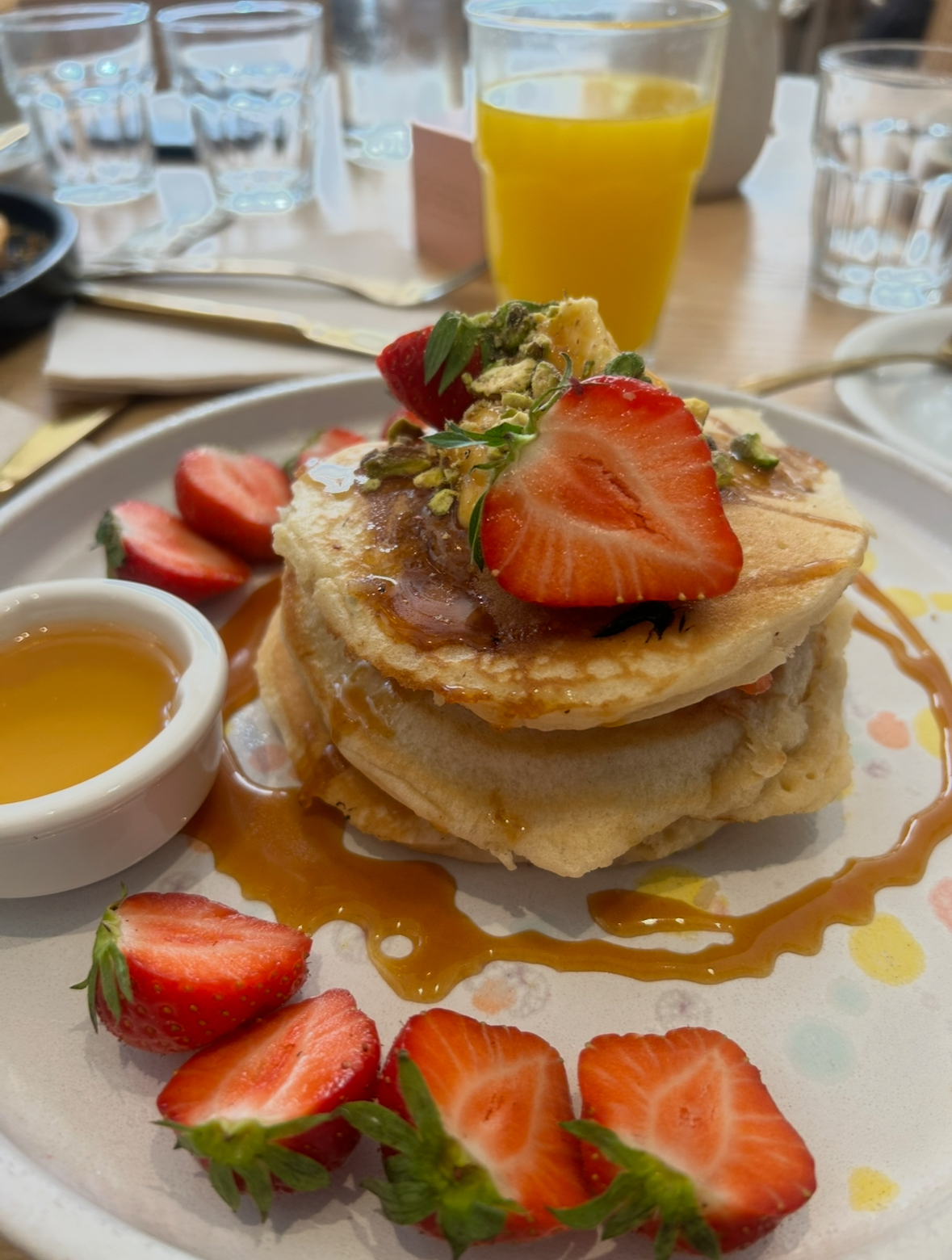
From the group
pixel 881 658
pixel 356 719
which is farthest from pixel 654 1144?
pixel 881 658

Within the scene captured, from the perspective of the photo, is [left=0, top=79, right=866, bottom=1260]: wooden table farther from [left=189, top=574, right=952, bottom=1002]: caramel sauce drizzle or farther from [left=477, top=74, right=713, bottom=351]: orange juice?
[left=189, top=574, right=952, bottom=1002]: caramel sauce drizzle

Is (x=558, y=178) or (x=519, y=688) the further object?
(x=558, y=178)

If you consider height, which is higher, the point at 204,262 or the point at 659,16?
the point at 659,16

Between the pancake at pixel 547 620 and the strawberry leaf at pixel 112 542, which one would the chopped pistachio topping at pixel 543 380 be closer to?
the pancake at pixel 547 620

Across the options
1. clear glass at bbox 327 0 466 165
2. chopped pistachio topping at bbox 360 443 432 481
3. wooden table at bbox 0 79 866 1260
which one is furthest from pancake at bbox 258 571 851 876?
clear glass at bbox 327 0 466 165

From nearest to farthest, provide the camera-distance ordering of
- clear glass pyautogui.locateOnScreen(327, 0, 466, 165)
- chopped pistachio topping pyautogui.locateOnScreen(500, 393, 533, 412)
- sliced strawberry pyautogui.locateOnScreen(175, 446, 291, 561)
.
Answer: chopped pistachio topping pyautogui.locateOnScreen(500, 393, 533, 412), sliced strawberry pyautogui.locateOnScreen(175, 446, 291, 561), clear glass pyautogui.locateOnScreen(327, 0, 466, 165)

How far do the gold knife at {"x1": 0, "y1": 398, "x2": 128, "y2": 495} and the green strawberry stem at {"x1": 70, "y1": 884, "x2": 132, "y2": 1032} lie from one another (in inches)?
50.5

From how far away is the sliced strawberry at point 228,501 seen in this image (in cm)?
181

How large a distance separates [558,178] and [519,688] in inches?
65.1

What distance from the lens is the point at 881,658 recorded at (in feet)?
5.31

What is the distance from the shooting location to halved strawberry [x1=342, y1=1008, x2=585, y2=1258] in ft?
2.76

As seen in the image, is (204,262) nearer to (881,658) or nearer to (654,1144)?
(881,658)

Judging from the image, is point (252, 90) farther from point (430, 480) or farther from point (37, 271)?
point (430, 480)

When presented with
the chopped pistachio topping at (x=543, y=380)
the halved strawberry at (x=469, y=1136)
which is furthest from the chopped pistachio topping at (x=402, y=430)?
the halved strawberry at (x=469, y=1136)
